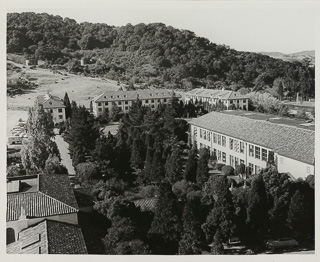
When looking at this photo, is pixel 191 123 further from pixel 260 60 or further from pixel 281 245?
pixel 281 245

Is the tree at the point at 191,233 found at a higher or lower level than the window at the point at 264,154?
lower

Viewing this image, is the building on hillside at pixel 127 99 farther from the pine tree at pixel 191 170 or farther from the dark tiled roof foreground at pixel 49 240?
the dark tiled roof foreground at pixel 49 240

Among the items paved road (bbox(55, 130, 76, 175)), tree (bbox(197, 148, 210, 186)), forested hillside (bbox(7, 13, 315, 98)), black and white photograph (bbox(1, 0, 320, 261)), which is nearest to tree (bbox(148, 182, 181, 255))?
black and white photograph (bbox(1, 0, 320, 261))

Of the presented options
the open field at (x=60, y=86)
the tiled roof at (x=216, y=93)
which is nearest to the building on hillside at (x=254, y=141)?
the tiled roof at (x=216, y=93)

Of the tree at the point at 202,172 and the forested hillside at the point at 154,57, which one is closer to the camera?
the forested hillside at the point at 154,57

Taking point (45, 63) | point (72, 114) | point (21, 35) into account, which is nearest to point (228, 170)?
point (72, 114)

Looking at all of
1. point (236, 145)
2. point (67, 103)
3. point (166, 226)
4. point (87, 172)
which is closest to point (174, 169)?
point (87, 172)

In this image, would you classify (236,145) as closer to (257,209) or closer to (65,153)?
(257,209)

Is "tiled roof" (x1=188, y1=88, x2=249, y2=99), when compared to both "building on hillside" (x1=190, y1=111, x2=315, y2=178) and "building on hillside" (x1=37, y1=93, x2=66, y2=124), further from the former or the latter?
"building on hillside" (x1=37, y1=93, x2=66, y2=124)
